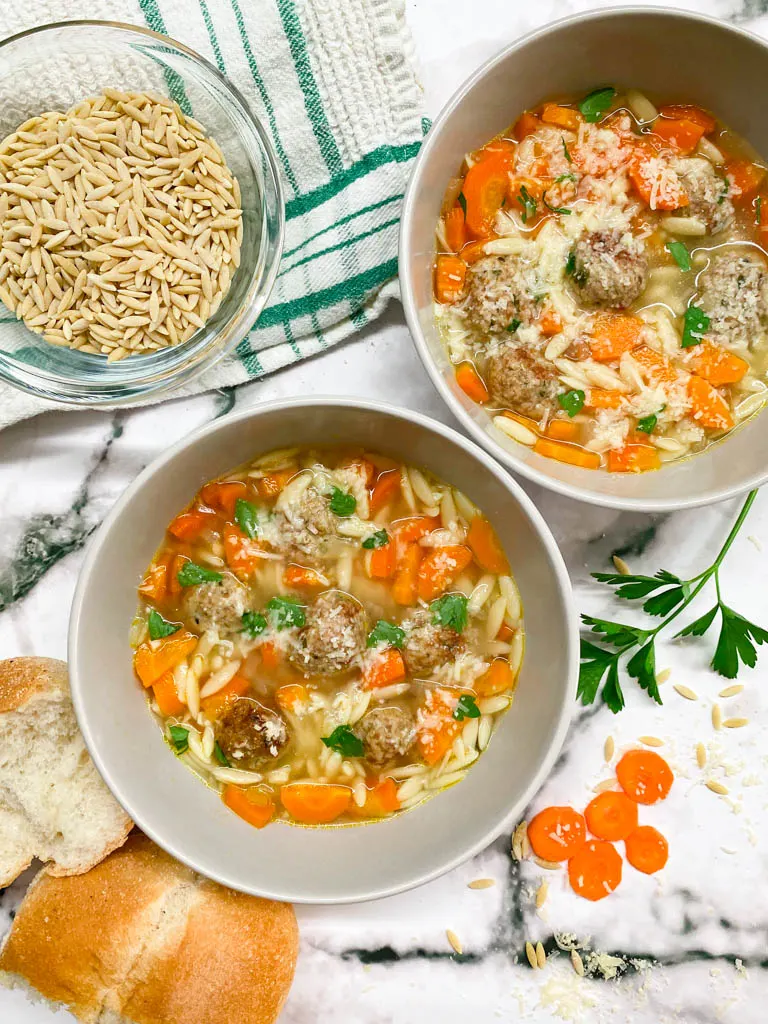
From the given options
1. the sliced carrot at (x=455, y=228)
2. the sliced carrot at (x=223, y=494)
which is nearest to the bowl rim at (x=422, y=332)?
the sliced carrot at (x=455, y=228)

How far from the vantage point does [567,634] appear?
8.83 ft

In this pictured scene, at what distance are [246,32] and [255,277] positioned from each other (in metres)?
0.81

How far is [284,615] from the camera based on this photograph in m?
2.93

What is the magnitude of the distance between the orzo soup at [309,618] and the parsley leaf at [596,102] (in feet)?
4.29

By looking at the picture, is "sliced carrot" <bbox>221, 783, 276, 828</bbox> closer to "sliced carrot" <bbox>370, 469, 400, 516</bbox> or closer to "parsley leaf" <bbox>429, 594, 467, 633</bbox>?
"parsley leaf" <bbox>429, 594, 467, 633</bbox>

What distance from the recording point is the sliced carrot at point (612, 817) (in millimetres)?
3240

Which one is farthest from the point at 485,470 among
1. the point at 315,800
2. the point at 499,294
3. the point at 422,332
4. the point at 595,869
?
the point at 595,869

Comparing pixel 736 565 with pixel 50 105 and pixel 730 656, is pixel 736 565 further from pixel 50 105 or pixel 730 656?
pixel 50 105

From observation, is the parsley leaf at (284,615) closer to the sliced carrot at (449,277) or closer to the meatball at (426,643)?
the meatball at (426,643)

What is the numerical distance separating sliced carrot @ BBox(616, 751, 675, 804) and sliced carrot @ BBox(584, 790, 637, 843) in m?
0.05

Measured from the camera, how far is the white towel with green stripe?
2939mm

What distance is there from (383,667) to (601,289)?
4.63 ft

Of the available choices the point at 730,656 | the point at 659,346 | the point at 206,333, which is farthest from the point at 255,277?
the point at 730,656

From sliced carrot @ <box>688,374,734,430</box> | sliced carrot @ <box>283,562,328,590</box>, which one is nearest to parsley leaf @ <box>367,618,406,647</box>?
sliced carrot @ <box>283,562,328,590</box>
